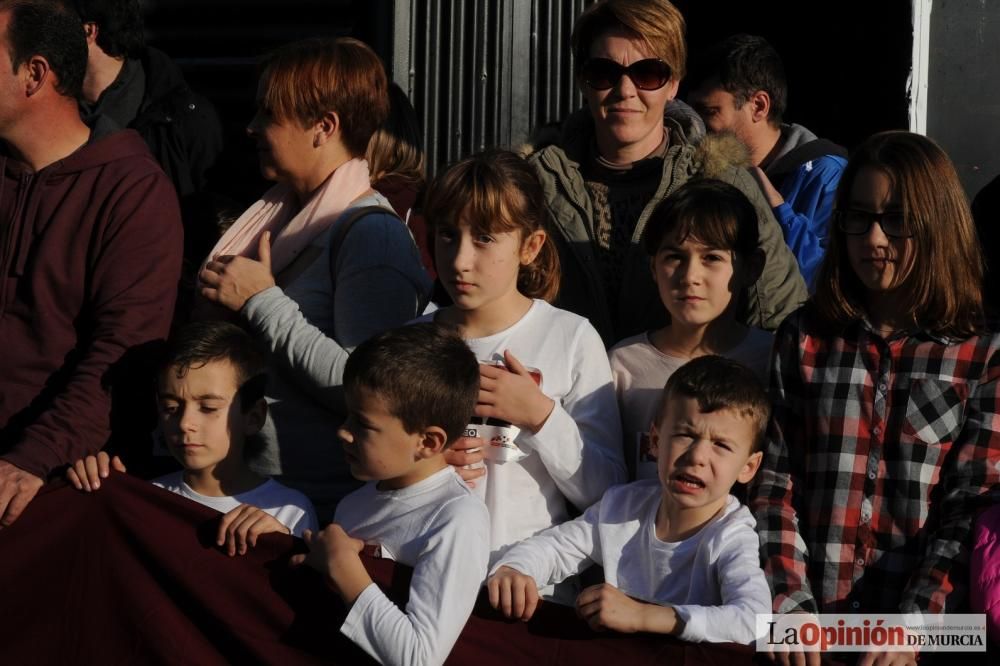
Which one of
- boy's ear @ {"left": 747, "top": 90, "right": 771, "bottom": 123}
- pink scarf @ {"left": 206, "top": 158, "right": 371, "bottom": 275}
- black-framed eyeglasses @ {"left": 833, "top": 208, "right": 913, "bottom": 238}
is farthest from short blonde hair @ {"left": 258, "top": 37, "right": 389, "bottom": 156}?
boy's ear @ {"left": 747, "top": 90, "right": 771, "bottom": 123}

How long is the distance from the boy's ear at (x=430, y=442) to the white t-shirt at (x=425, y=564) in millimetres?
57

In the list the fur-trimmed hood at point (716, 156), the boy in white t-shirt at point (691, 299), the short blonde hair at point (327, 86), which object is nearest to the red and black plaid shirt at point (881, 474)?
the boy in white t-shirt at point (691, 299)

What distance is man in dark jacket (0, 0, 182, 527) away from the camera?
376 centimetres

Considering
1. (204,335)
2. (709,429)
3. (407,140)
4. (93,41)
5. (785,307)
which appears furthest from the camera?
(93,41)

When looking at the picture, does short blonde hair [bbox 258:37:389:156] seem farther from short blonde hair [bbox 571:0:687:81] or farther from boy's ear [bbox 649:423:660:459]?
boy's ear [bbox 649:423:660:459]

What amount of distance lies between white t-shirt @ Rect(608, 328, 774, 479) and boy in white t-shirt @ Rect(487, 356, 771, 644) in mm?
260

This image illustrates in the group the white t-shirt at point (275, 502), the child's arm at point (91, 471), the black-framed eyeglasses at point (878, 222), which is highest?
the black-framed eyeglasses at point (878, 222)

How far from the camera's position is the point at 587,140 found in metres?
4.56

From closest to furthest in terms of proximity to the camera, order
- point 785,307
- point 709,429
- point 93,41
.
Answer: point 709,429 → point 785,307 → point 93,41

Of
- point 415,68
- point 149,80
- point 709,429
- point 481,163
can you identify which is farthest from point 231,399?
point 415,68

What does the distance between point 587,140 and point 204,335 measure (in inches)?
57.9

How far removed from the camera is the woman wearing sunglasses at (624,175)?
4.27m

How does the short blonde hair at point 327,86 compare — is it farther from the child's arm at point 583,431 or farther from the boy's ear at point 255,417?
the child's arm at point 583,431

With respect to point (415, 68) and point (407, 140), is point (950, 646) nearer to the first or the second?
point (407, 140)
